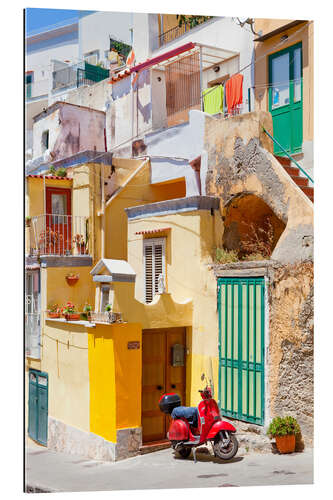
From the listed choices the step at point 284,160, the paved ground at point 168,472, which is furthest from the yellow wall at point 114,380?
the step at point 284,160

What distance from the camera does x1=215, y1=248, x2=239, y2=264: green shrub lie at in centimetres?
1021

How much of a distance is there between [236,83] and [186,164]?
1687mm

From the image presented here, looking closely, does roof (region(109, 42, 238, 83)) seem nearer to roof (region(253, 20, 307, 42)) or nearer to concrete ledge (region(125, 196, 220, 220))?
roof (region(253, 20, 307, 42))

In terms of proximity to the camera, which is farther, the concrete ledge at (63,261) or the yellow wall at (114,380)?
the concrete ledge at (63,261)

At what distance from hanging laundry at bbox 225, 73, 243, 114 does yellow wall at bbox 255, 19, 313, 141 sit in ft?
0.98

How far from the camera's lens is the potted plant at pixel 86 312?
10.3m

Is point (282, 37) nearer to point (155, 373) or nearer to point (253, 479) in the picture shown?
point (155, 373)

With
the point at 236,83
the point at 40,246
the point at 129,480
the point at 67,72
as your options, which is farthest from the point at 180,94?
the point at 129,480

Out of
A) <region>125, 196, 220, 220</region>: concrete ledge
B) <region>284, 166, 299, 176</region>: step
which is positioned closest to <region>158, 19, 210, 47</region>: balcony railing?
<region>125, 196, 220, 220</region>: concrete ledge

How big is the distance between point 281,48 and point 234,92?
3.53 ft

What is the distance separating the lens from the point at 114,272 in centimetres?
953

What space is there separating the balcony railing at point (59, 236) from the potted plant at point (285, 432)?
4179 mm

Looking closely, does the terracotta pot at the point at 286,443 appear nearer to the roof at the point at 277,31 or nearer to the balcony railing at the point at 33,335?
the balcony railing at the point at 33,335

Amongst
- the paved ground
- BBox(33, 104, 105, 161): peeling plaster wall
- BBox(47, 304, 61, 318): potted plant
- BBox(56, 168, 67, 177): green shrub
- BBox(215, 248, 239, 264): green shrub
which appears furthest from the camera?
BBox(56, 168, 67, 177): green shrub
